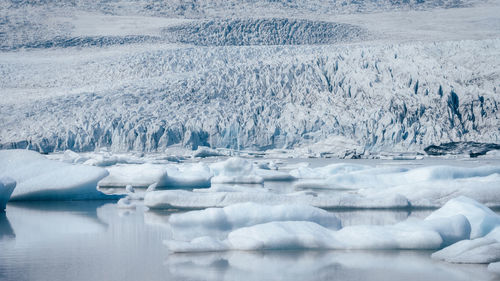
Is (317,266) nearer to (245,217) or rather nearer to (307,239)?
(307,239)

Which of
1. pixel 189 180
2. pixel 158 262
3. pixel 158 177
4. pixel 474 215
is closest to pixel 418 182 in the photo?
pixel 474 215

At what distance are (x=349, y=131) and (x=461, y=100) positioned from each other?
101 inches

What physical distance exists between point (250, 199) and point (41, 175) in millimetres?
2022

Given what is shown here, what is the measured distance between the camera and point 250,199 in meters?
4.62

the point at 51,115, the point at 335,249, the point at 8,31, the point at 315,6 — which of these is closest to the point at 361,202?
the point at 335,249

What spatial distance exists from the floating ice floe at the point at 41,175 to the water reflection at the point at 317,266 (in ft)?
8.81

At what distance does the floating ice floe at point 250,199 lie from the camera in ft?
15.3

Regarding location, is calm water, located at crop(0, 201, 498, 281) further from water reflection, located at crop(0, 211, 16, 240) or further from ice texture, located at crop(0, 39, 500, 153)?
ice texture, located at crop(0, 39, 500, 153)

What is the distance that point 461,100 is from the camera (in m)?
13.2

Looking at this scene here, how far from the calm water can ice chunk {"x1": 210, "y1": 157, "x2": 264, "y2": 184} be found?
3.48m

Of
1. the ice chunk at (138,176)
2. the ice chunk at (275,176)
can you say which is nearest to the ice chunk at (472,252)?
the ice chunk at (138,176)

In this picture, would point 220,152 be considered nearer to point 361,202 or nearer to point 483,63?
point 483,63

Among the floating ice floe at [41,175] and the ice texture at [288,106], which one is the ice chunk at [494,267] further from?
the ice texture at [288,106]

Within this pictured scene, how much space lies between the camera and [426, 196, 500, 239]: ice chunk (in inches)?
132
